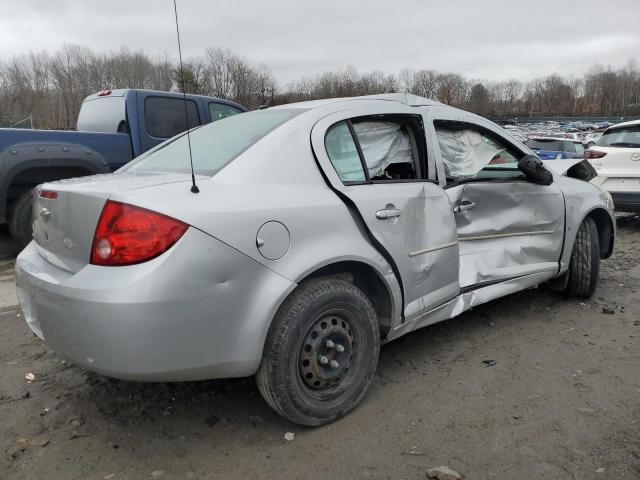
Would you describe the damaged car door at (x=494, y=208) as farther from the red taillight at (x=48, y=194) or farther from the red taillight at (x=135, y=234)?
the red taillight at (x=48, y=194)

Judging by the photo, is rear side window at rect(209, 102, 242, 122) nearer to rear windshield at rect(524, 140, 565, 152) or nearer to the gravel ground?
the gravel ground

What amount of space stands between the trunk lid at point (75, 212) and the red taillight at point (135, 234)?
0.10 meters

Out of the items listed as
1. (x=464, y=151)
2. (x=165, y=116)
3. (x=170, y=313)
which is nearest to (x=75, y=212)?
(x=170, y=313)

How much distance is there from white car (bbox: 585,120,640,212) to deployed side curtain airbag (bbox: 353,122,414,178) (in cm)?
568

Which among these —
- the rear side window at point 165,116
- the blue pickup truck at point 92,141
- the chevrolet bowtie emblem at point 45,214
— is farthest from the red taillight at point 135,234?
the rear side window at point 165,116

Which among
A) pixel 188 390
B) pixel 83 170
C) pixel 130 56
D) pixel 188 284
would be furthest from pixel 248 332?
pixel 130 56

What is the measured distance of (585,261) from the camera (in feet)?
14.1

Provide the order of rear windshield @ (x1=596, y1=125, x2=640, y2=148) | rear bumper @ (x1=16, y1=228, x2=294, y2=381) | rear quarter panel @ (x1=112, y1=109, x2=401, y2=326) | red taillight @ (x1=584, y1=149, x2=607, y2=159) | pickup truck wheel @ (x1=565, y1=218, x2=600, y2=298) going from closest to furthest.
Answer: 1. rear bumper @ (x1=16, y1=228, x2=294, y2=381)
2. rear quarter panel @ (x1=112, y1=109, x2=401, y2=326)
3. pickup truck wheel @ (x1=565, y1=218, x2=600, y2=298)
4. rear windshield @ (x1=596, y1=125, x2=640, y2=148)
5. red taillight @ (x1=584, y1=149, x2=607, y2=159)

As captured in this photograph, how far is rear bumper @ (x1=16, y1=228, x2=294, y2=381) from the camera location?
197 centimetres

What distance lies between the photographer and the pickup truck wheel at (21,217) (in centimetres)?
572

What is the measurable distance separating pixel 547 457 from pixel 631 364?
1373mm

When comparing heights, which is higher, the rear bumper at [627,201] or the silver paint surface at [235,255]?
the silver paint surface at [235,255]

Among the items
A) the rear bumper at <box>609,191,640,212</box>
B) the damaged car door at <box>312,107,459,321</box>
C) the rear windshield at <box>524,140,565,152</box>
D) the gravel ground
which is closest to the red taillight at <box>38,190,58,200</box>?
the gravel ground

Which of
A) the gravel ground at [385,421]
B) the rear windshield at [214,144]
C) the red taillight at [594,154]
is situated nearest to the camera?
the gravel ground at [385,421]
